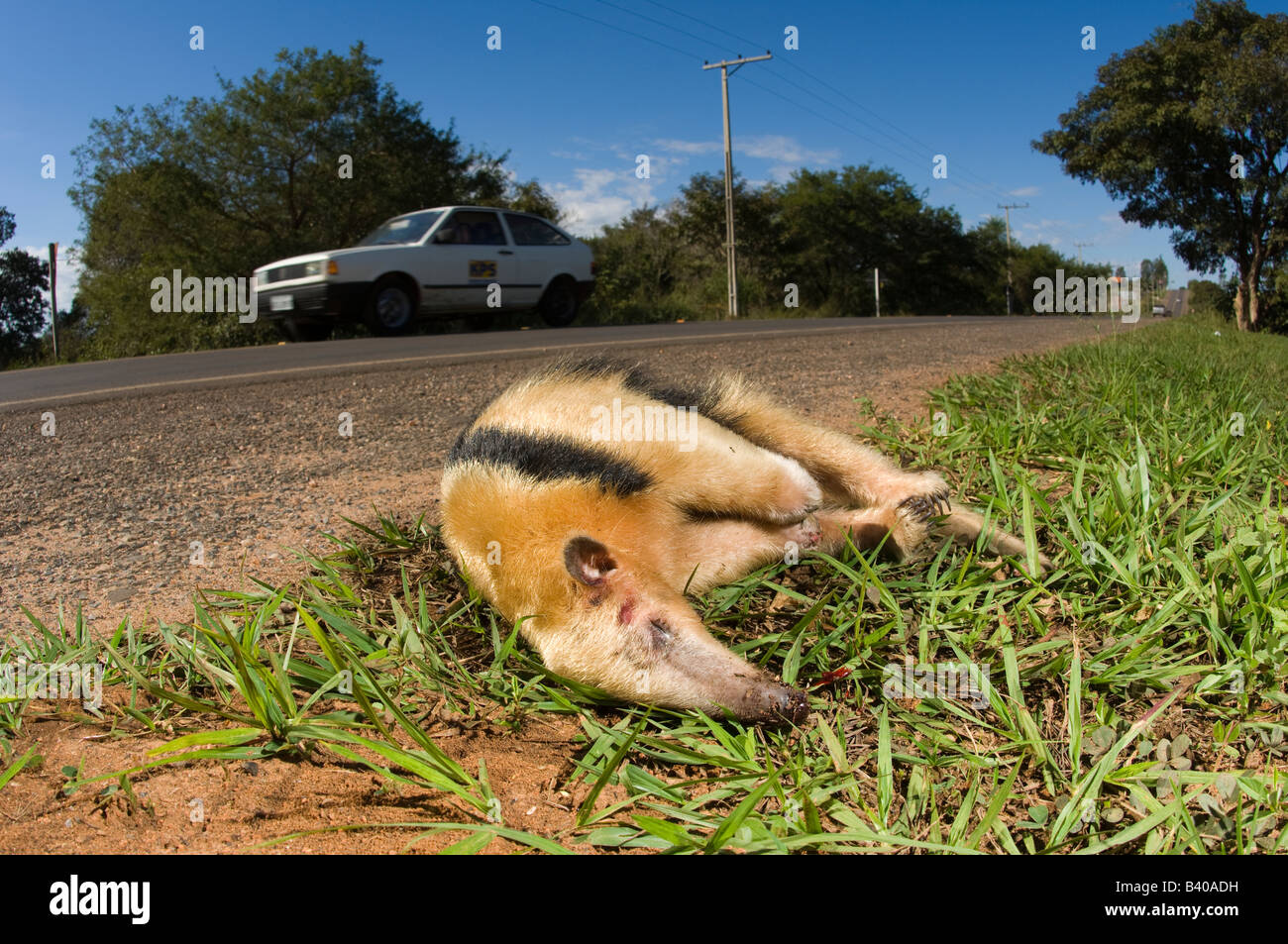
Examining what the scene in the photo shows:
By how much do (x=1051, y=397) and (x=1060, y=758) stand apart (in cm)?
351

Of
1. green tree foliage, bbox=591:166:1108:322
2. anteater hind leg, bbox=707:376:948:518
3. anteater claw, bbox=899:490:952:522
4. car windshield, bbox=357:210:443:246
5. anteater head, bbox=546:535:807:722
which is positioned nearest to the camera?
anteater head, bbox=546:535:807:722

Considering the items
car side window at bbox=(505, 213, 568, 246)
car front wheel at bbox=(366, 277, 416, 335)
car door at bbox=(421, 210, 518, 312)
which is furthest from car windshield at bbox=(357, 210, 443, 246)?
car side window at bbox=(505, 213, 568, 246)

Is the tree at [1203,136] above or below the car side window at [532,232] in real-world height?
above

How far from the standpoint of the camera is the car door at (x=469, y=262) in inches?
509

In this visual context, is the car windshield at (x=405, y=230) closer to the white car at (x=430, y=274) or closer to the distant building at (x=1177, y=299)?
the white car at (x=430, y=274)

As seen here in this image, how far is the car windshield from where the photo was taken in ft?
42.3

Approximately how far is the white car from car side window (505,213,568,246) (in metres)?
0.02

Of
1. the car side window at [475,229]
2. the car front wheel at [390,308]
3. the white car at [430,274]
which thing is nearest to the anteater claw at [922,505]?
the white car at [430,274]

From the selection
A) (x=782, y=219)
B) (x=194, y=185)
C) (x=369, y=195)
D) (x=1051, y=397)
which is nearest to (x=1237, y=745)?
(x=1051, y=397)

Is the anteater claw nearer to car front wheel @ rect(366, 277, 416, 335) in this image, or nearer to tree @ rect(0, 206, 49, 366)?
car front wheel @ rect(366, 277, 416, 335)

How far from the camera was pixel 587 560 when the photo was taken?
2.40 metres

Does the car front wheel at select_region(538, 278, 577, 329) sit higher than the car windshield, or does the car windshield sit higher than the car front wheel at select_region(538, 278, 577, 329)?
the car windshield

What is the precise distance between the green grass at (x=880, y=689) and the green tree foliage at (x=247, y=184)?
21.5 metres
